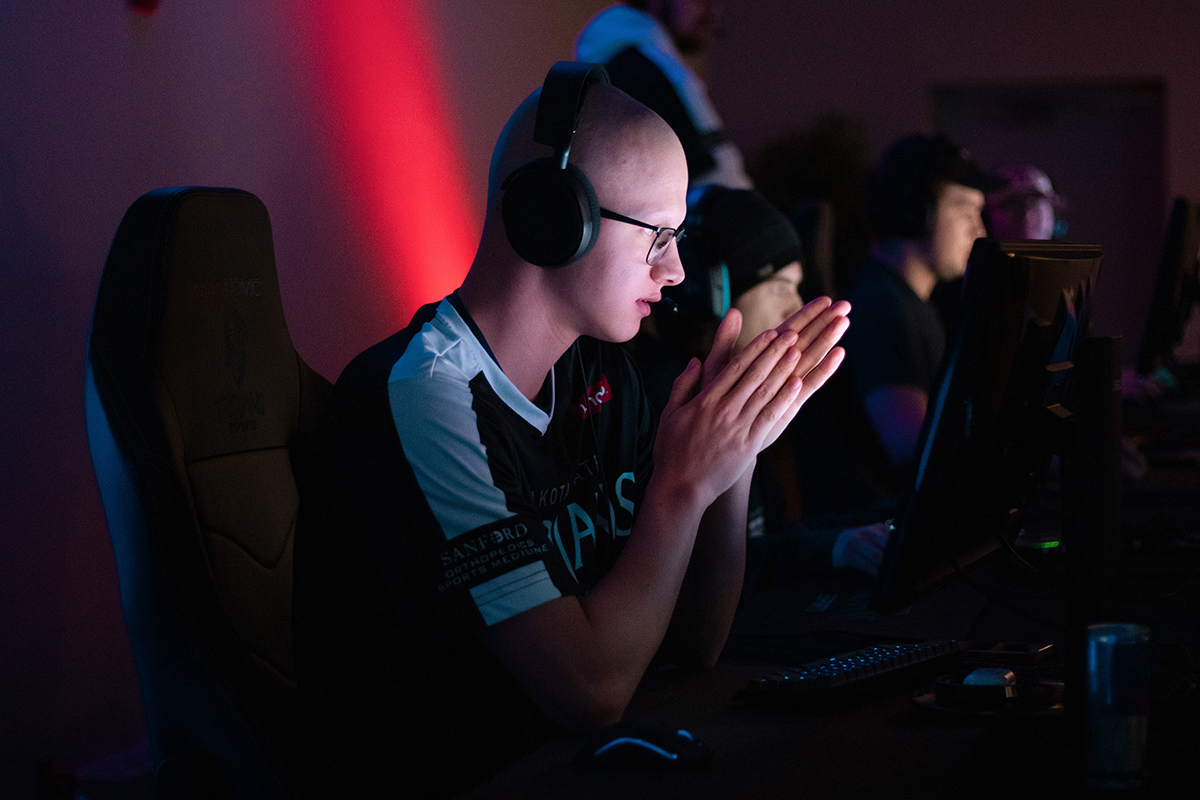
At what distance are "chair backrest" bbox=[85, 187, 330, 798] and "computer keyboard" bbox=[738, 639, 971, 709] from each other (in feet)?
1.42

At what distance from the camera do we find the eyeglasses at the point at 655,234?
3.60 feet

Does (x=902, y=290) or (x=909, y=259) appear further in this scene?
(x=909, y=259)

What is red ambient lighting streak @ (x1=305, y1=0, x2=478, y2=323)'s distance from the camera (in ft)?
7.14

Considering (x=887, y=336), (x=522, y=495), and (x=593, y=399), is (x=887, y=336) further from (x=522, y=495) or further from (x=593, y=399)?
(x=522, y=495)

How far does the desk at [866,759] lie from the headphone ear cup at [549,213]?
18.1 inches

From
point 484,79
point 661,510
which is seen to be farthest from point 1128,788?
point 484,79

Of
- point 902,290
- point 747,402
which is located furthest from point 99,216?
point 902,290

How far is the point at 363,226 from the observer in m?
2.22

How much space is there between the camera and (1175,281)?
2.13 meters

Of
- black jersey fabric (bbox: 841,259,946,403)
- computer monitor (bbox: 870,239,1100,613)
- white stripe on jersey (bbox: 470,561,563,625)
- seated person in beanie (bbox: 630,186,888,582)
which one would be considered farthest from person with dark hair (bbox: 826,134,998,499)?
white stripe on jersey (bbox: 470,561,563,625)

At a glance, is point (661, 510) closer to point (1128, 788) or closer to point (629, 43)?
point (1128, 788)

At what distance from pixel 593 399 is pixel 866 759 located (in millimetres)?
603

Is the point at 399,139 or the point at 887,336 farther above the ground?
the point at 399,139

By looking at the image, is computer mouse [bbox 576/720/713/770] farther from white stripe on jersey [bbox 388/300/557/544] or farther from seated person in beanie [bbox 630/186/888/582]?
seated person in beanie [bbox 630/186/888/582]
